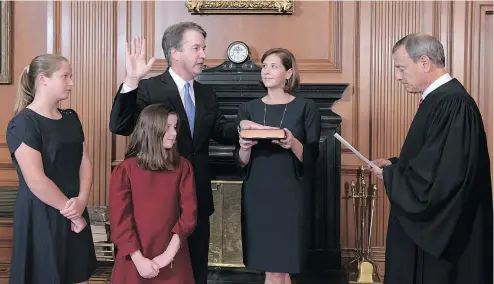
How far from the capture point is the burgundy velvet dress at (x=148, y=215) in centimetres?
250

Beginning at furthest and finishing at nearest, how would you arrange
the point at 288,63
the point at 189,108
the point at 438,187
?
the point at 288,63 < the point at 189,108 < the point at 438,187

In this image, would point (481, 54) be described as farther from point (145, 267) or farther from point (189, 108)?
point (145, 267)

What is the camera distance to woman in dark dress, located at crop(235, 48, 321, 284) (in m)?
2.88

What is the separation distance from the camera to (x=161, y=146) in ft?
8.43

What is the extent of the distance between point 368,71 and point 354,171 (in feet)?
2.62

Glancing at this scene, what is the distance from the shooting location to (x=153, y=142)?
256 cm

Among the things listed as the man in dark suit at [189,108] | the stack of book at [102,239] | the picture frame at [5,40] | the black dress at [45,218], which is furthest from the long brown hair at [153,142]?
the picture frame at [5,40]

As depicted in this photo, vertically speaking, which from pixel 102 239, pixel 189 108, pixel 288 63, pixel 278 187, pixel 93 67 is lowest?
pixel 102 239

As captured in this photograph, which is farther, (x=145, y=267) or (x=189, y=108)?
(x=189, y=108)

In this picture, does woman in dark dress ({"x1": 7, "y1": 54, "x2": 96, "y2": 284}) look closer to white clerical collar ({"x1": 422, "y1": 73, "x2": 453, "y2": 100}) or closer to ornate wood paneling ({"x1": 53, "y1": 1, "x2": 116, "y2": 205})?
white clerical collar ({"x1": 422, "y1": 73, "x2": 453, "y2": 100})

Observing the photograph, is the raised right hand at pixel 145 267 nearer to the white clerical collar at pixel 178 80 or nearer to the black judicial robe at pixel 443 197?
the white clerical collar at pixel 178 80

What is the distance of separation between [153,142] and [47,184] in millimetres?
511

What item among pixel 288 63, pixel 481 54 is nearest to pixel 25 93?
pixel 288 63

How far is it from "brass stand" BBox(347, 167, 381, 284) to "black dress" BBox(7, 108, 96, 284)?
6.75 ft
